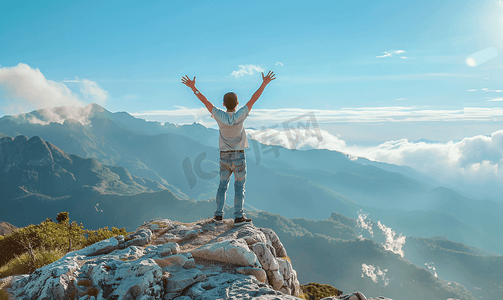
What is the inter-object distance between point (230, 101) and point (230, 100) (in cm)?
4

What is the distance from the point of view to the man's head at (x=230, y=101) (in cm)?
860

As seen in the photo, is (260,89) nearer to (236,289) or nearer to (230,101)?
(230,101)

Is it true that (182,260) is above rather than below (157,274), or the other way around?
below

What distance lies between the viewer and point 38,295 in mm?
5039

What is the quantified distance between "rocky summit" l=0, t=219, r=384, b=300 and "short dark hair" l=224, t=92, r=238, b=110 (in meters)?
4.22

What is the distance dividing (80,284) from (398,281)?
217781 millimetres

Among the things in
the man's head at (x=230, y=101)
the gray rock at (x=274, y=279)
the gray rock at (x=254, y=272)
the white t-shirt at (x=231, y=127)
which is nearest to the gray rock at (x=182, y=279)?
the gray rock at (x=254, y=272)

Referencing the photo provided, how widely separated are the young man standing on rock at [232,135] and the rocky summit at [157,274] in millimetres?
1898

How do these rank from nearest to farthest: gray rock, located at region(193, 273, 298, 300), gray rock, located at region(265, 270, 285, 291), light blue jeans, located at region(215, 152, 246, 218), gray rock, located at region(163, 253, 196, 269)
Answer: gray rock, located at region(193, 273, 298, 300)
gray rock, located at region(163, 253, 196, 269)
gray rock, located at region(265, 270, 285, 291)
light blue jeans, located at region(215, 152, 246, 218)

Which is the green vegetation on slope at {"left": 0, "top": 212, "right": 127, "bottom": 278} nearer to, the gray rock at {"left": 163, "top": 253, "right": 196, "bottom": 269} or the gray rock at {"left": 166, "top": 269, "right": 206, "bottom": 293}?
the gray rock at {"left": 163, "top": 253, "right": 196, "bottom": 269}

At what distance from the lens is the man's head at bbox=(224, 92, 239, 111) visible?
28.2 feet

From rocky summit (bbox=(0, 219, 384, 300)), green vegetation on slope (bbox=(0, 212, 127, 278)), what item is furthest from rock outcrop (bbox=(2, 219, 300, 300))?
green vegetation on slope (bbox=(0, 212, 127, 278))

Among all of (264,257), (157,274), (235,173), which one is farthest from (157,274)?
(235,173)

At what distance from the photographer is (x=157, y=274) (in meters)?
5.36
